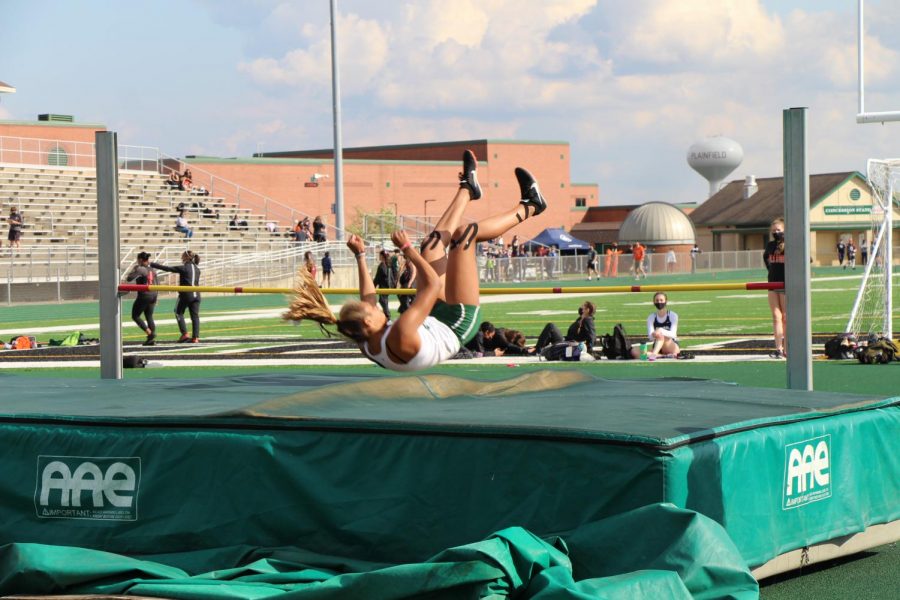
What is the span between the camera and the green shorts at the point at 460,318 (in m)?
7.17

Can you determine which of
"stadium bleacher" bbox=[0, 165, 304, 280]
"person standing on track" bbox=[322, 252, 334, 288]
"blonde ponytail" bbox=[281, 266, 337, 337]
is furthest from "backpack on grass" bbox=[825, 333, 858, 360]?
"stadium bleacher" bbox=[0, 165, 304, 280]

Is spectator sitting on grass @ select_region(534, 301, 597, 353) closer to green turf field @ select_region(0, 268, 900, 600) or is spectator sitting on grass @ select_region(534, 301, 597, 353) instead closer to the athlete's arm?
green turf field @ select_region(0, 268, 900, 600)

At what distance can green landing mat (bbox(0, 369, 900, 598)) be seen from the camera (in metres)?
4.71

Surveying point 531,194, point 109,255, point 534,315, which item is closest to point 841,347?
point 531,194

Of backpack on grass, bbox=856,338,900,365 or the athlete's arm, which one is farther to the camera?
backpack on grass, bbox=856,338,900,365

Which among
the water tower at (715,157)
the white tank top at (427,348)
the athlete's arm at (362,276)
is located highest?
the water tower at (715,157)

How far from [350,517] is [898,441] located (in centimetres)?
266

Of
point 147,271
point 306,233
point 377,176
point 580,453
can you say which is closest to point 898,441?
point 580,453

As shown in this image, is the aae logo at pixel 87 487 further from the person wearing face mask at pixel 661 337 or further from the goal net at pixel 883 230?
the goal net at pixel 883 230

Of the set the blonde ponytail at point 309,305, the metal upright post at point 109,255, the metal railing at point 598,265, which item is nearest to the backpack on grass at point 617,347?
the metal upright post at point 109,255

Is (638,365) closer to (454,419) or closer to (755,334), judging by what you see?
(755,334)

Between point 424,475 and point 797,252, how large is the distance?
3.27m

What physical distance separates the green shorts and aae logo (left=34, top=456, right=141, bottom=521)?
7.41ft

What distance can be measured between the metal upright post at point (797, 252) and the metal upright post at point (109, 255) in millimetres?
4519
